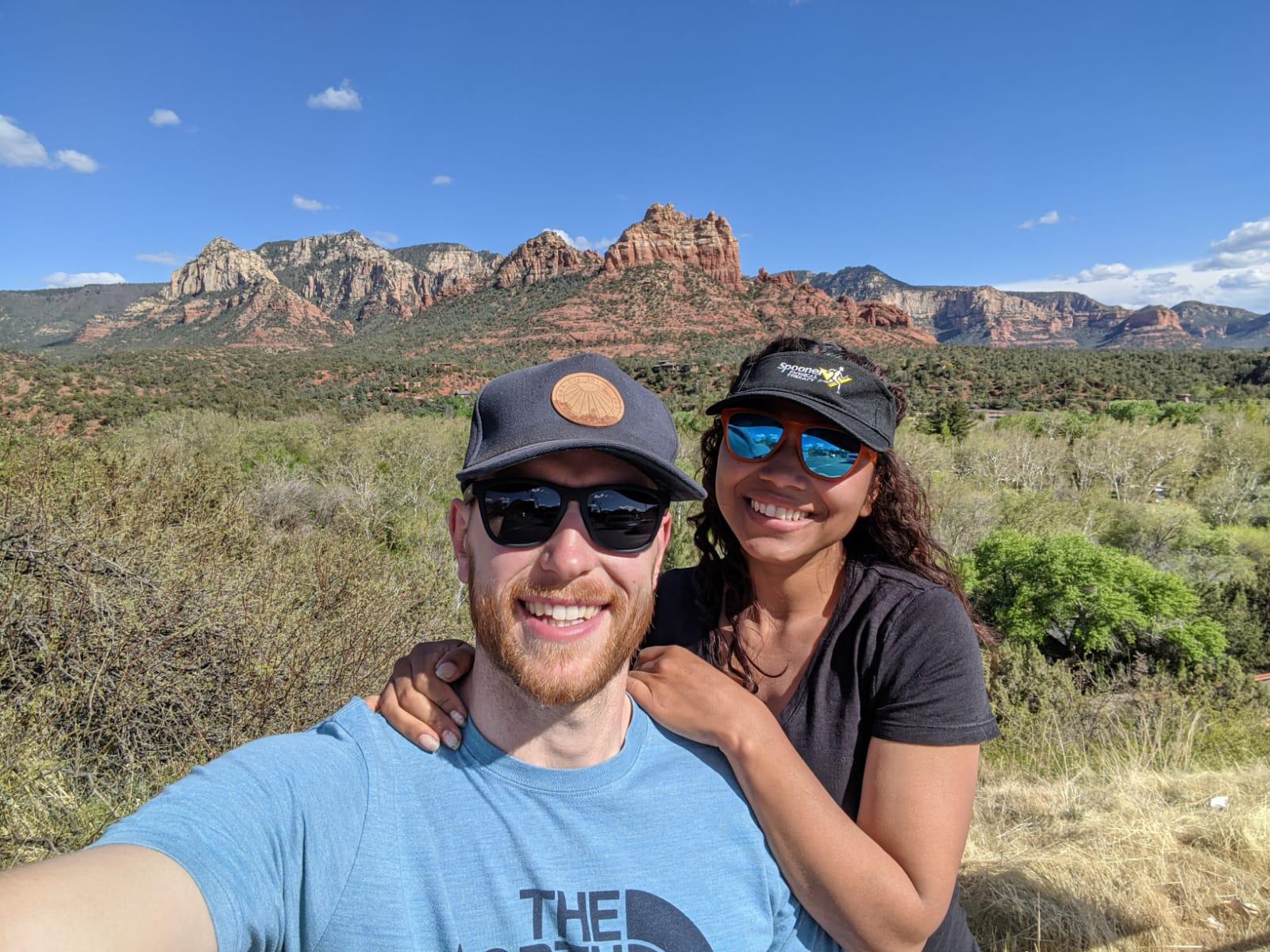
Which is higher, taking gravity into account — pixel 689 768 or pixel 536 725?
pixel 536 725

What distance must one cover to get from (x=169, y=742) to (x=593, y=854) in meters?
6.99

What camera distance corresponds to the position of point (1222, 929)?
137 inches

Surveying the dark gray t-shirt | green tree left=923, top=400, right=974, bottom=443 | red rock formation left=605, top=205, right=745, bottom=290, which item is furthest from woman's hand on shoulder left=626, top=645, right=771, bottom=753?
red rock formation left=605, top=205, right=745, bottom=290

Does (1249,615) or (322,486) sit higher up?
(322,486)

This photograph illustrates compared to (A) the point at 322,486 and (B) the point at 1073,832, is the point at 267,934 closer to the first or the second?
(B) the point at 1073,832

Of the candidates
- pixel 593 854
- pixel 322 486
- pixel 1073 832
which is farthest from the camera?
pixel 322 486

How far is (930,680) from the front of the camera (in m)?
1.54

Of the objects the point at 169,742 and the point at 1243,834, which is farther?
the point at 169,742

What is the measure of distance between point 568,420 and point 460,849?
828mm

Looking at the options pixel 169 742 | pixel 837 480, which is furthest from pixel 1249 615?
pixel 169 742

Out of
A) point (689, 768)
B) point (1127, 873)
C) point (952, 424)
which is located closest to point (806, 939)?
point (689, 768)

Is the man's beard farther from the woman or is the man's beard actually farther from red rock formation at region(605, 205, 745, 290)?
red rock formation at region(605, 205, 745, 290)

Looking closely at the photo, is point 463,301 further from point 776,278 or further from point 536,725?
point 536,725

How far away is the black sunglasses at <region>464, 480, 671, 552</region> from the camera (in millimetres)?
1405
